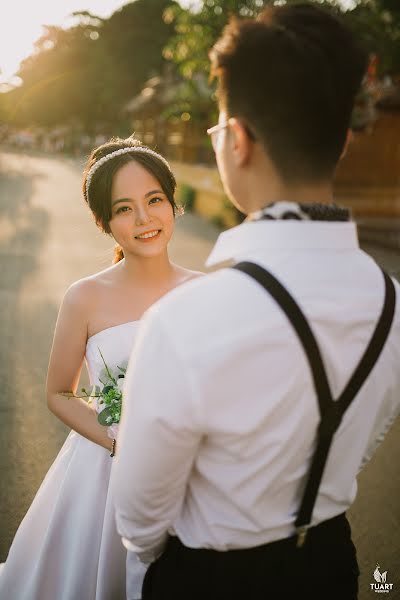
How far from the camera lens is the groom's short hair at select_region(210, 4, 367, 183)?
95 cm

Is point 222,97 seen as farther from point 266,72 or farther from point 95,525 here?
point 95,525

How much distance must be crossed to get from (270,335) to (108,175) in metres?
1.64

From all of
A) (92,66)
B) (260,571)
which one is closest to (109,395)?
(260,571)

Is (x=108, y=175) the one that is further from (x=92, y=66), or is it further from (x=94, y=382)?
(x=92, y=66)

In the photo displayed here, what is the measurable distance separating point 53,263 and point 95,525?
777 cm

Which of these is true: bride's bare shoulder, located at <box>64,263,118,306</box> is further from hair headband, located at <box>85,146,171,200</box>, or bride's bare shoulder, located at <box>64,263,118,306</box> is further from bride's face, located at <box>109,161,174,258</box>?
hair headband, located at <box>85,146,171,200</box>

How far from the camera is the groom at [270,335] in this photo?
3.10 ft

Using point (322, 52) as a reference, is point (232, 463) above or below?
below

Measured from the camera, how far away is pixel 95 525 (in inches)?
90.1

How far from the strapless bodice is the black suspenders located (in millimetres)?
1203

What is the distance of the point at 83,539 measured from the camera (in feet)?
7.44

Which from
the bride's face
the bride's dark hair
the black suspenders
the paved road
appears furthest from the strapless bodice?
the paved road

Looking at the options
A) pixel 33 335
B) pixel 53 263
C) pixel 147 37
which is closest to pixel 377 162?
pixel 53 263

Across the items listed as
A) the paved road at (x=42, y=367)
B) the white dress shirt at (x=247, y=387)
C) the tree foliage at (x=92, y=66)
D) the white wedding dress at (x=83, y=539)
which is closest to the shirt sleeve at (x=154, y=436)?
the white dress shirt at (x=247, y=387)
